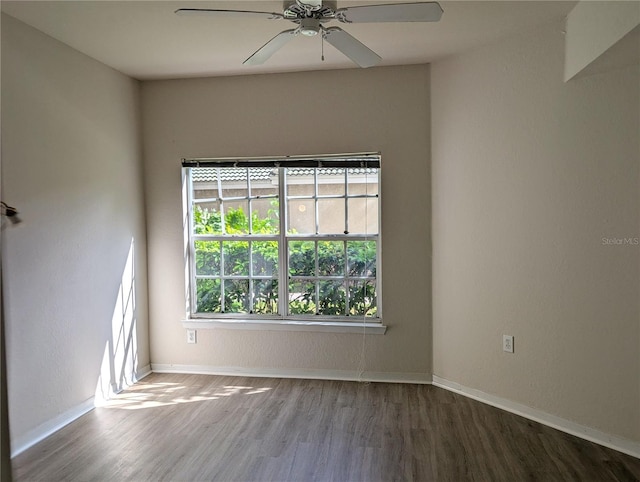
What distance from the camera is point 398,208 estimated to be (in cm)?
362

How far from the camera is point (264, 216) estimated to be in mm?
3922

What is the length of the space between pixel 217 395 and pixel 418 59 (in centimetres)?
290

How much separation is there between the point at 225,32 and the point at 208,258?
74.4 inches

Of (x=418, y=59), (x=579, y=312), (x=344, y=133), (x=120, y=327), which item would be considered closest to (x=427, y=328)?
(x=579, y=312)

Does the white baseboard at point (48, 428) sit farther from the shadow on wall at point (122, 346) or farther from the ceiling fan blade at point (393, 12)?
the ceiling fan blade at point (393, 12)

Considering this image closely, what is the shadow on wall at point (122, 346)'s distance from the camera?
3.42 m

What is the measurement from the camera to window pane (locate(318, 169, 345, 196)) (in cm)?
377

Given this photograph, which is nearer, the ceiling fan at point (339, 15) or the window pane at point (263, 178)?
the ceiling fan at point (339, 15)

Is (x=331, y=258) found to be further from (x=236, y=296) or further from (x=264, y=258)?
(x=236, y=296)

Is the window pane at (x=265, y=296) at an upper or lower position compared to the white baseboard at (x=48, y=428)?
upper

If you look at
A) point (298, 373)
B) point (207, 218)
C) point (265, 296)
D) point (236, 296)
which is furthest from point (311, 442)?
point (207, 218)

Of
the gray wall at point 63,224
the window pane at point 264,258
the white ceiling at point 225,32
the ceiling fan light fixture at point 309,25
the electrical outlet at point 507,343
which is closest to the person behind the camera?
the ceiling fan light fixture at point 309,25

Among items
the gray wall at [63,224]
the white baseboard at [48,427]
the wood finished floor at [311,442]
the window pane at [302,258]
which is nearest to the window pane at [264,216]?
the window pane at [302,258]

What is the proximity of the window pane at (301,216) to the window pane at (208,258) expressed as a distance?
2.21 ft
